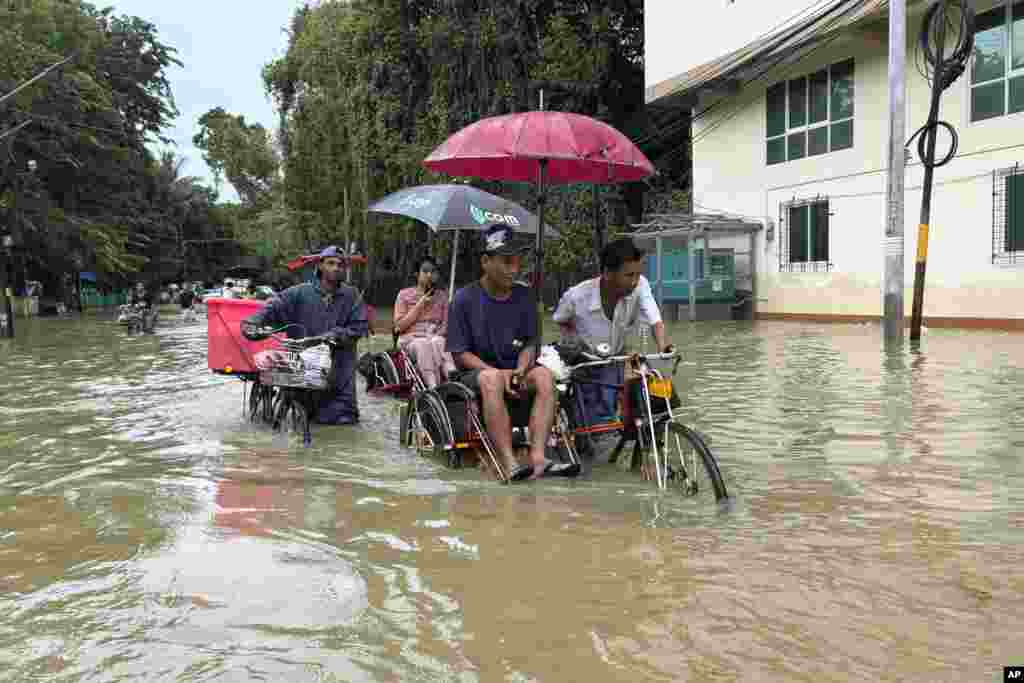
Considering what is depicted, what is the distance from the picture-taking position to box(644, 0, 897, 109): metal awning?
18.2m

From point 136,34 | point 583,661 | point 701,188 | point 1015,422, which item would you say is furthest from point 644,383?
point 136,34

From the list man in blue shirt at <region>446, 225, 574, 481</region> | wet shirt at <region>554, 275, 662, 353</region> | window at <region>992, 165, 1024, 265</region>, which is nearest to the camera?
man in blue shirt at <region>446, 225, 574, 481</region>

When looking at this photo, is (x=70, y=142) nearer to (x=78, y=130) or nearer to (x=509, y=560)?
(x=78, y=130)

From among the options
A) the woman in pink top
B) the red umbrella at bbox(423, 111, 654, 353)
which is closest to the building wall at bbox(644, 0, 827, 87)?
the woman in pink top

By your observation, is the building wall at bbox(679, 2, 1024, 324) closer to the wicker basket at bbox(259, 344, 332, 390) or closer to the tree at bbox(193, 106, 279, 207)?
the wicker basket at bbox(259, 344, 332, 390)

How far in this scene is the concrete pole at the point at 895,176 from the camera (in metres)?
13.5

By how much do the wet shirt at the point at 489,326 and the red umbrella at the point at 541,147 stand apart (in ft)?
2.36

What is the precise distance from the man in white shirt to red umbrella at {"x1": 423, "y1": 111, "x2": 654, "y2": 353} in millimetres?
611

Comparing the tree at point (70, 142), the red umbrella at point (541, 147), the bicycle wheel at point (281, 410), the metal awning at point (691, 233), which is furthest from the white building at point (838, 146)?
the tree at point (70, 142)

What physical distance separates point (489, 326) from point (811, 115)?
1814 cm

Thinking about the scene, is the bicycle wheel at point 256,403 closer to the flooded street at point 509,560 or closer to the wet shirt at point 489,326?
the flooded street at point 509,560

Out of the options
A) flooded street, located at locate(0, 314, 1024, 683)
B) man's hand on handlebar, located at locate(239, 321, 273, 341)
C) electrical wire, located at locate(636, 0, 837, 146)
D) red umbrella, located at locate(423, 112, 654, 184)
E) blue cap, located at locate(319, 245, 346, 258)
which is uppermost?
electrical wire, located at locate(636, 0, 837, 146)

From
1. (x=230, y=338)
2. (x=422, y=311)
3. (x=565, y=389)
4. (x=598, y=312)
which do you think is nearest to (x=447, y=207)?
(x=422, y=311)

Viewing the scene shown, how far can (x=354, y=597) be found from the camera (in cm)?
370
